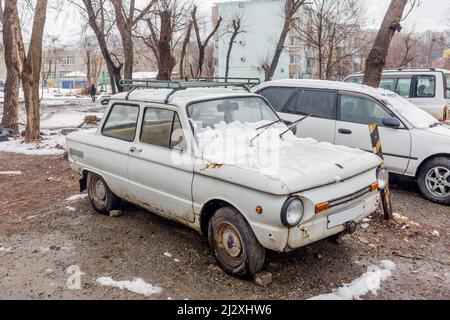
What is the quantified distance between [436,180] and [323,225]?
346 centimetres

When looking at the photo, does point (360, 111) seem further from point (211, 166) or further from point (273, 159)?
point (211, 166)

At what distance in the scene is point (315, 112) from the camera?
694 cm

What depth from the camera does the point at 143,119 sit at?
15.5ft

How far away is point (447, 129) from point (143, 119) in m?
4.86

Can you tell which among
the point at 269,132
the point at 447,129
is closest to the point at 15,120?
the point at 269,132

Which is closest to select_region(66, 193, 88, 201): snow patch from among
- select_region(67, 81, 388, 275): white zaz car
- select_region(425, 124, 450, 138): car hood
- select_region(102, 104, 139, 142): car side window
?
select_region(67, 81, 388, 275): white zaz car

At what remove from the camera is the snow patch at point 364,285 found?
136 inches

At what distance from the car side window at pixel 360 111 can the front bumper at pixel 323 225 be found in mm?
2859

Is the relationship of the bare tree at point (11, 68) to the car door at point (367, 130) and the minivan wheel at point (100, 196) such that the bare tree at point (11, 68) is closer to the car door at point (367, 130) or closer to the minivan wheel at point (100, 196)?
the minivan wheel at point (100, 196)

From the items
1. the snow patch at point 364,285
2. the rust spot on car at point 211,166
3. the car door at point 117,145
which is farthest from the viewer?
the car door at point 117,145

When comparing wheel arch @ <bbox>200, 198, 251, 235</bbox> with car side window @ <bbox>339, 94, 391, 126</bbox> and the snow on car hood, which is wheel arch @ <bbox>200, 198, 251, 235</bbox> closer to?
the snow on car hood

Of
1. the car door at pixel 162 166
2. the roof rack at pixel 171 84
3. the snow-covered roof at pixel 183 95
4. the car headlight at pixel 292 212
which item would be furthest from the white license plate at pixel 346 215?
the roof rack at pixel 171 84
